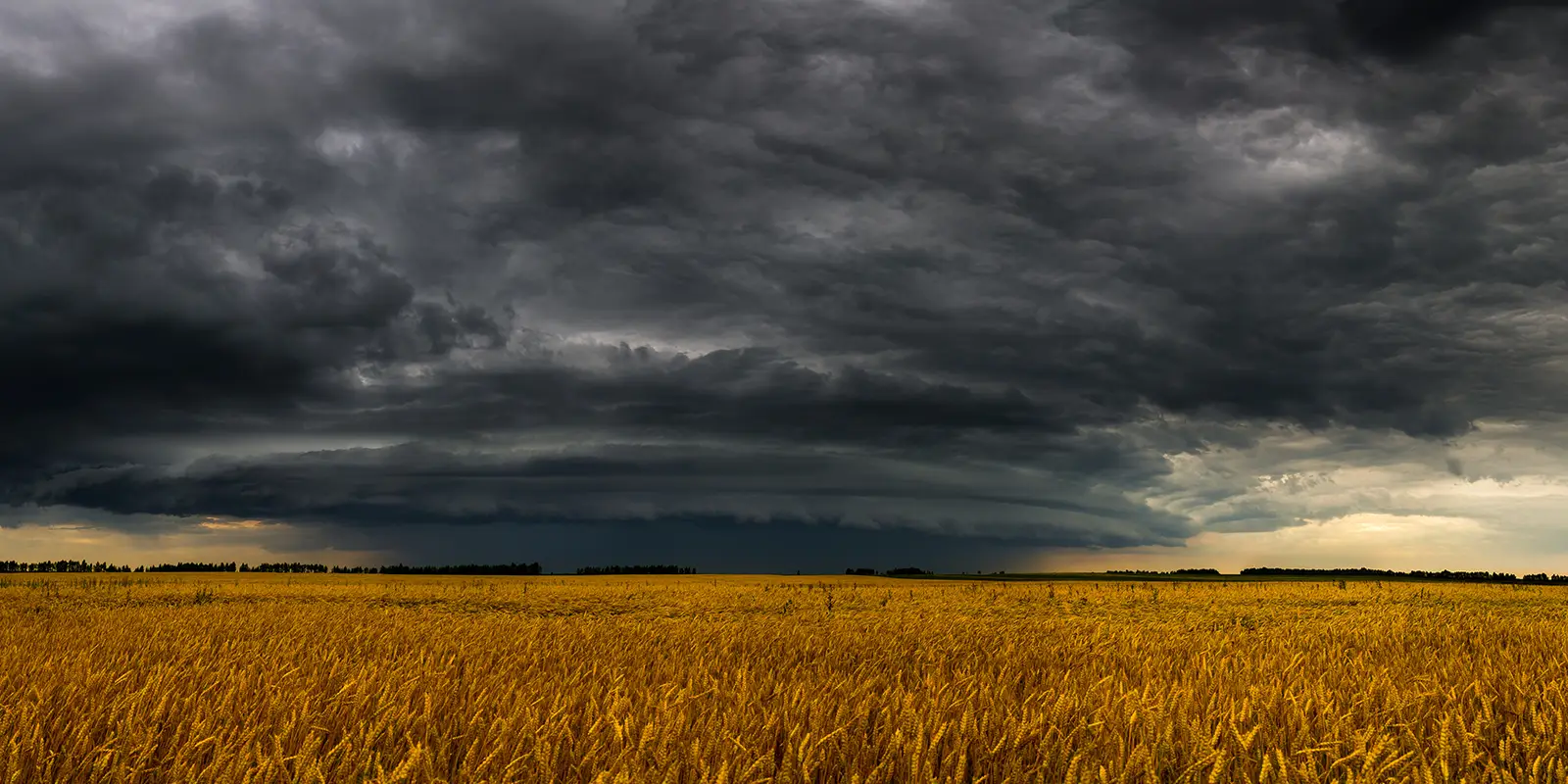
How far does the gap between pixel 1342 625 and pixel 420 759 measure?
1734cm

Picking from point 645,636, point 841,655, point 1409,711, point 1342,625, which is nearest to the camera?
point 1409,711

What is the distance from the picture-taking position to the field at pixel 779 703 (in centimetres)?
438

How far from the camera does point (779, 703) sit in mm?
6156

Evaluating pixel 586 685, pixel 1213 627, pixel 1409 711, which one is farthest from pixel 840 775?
pixel 1213 627

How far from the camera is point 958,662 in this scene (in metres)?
9.87

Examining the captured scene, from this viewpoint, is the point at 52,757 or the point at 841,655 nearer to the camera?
the point at 52,757

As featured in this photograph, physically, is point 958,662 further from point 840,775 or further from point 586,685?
point 840,775

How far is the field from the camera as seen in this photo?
4375 millimetres

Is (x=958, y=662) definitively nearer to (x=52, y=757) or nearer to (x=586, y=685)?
(x=586, y=685)

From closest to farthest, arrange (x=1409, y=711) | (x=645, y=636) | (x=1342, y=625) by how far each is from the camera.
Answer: (x=1409, y=711) → (x=645, y=636) → (x=1342, y=625)

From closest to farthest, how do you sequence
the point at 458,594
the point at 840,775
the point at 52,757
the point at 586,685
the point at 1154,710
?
the point at 840,775
the point at 52,757
the point at 1154,710
the point at 586,685
the point at 458,594

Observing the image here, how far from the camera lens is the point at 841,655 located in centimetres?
1050

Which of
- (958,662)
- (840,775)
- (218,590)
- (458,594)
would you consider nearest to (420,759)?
(840,775)

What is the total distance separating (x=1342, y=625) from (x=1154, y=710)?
1420cm
